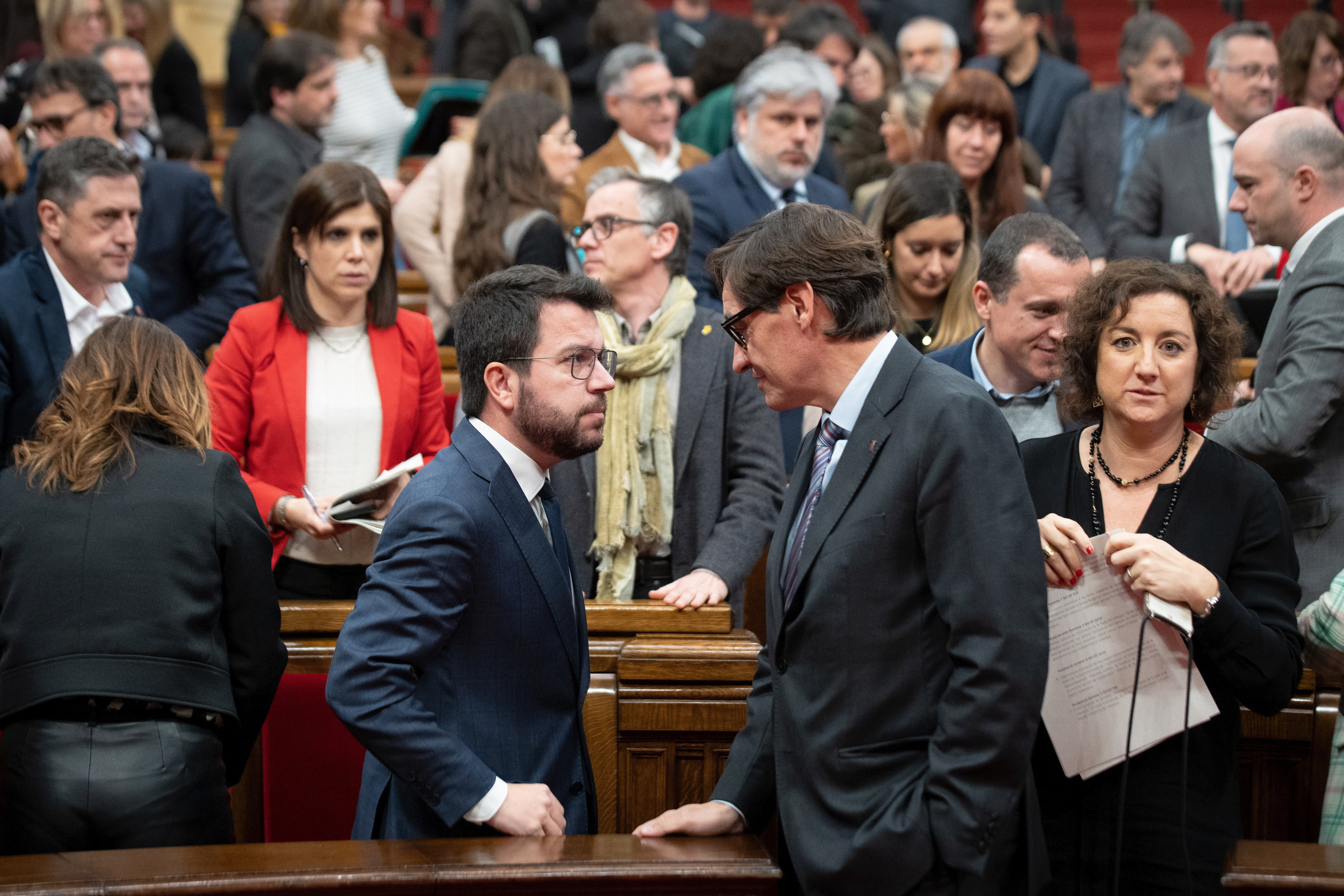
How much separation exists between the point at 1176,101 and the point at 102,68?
362cm

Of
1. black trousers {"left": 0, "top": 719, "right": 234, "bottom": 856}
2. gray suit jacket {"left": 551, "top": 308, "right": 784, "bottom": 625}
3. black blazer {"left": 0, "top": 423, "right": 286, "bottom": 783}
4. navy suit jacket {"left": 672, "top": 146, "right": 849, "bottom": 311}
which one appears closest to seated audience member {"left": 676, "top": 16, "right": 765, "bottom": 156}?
navy suit jacket {"left": 672, "top": 146, "right": 849, "bottom": 311}

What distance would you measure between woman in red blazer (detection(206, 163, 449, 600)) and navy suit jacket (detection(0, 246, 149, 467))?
0.44 metres

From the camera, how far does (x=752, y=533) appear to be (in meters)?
2.68

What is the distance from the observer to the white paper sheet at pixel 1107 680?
1.80 metres

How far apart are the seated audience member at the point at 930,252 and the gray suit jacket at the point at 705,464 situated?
0.50 metres

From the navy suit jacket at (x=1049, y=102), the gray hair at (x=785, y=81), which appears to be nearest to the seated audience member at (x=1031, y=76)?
the navy suit jacket at (x=1049, y=102)

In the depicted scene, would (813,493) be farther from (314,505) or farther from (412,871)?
(314,505)

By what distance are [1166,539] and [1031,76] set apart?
379 cm

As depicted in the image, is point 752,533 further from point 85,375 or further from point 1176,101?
point 1176,101

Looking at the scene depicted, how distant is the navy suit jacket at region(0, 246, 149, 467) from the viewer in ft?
9.84

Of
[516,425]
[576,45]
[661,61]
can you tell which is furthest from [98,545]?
[576,45]

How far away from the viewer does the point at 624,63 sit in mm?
4711

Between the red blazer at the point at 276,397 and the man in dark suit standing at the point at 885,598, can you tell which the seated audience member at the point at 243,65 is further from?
the man in dark suit standing at the point at 885,598

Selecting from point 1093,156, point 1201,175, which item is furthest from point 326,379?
point 1093,156
